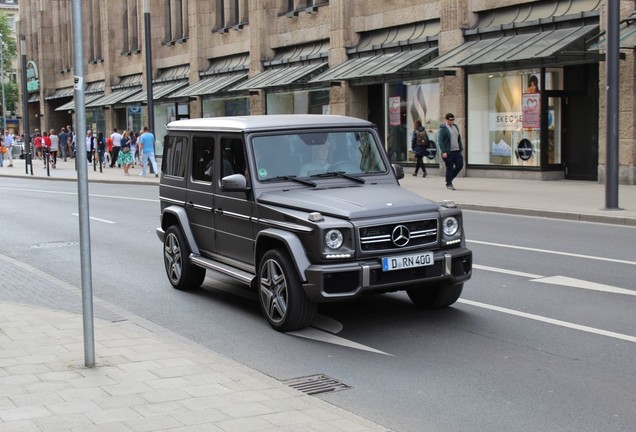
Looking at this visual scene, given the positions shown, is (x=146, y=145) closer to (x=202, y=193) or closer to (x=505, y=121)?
(x=505, y=121)

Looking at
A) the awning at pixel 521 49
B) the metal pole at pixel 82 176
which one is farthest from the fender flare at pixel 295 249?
the awning at pixel 521 49

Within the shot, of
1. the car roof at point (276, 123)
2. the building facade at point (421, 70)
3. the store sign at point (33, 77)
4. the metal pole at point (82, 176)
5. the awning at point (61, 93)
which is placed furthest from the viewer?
the awning at point (61, 93)

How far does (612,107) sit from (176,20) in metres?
36.0

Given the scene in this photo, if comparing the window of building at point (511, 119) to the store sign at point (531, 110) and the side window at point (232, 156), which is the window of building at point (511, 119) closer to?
the store sign at point (531, 110)

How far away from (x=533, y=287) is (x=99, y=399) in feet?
17.9

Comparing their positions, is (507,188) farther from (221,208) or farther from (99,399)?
(99,399)

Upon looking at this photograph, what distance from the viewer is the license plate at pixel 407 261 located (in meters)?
7.46

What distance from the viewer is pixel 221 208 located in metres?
9.09

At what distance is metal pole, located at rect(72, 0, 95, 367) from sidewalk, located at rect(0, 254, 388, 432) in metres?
0.27

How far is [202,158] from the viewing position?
962 centimetres

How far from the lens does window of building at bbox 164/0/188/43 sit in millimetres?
48344

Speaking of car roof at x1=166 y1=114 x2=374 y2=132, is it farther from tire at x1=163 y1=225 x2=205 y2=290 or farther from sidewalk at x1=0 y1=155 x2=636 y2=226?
sidewalk at x1=0 y1=155 x2=636 y2=226

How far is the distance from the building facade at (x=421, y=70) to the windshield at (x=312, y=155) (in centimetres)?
1424

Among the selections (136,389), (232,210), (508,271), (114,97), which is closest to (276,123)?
(232,210)
